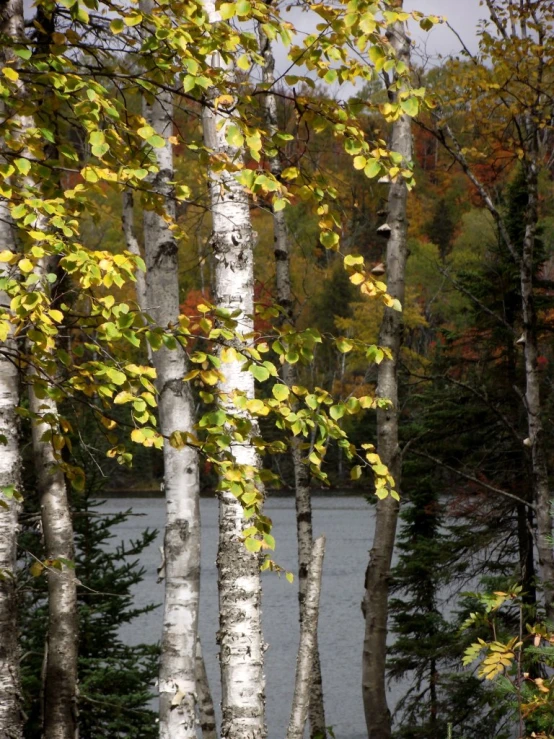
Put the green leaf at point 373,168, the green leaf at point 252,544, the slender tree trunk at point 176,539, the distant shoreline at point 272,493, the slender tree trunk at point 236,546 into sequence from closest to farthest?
the green leaf at point 252,544
the green leaf at point 373,168
the slender tree trunk at point 236,546
the slender tree trunk at point 176,539
the distant shoreline at point 272,493

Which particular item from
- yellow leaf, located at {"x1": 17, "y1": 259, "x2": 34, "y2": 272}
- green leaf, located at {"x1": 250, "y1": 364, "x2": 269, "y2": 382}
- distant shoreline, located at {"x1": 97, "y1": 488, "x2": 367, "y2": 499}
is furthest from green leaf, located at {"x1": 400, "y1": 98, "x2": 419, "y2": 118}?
distant shoreline, located at {"x1": 97, "y1": 488, "x2": 367, "y2": 499}

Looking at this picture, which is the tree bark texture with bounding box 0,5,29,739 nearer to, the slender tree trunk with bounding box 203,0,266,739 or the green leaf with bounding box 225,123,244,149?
the slender tree trunk with bounding box 203,0,266,739

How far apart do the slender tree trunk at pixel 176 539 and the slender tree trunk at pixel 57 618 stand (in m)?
1.40

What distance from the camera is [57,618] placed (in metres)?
6.88

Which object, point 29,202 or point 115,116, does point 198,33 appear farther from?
point 29,202

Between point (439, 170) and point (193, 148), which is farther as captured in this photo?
point (439, 170)

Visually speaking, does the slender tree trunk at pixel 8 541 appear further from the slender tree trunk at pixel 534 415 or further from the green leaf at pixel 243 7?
the slender tree trunk at pixel 534 415

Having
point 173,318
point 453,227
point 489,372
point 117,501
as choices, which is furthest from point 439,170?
point 173,318

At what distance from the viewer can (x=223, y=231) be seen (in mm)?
4969

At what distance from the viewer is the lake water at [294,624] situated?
1628 centimetres

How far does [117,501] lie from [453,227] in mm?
25598

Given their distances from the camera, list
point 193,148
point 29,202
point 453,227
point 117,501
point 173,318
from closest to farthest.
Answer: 1. point 29,202
2. point 193,148
3. point 173,318
4. point 117,501
5. point 453,227

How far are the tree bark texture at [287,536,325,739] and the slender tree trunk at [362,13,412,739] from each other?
170 inches

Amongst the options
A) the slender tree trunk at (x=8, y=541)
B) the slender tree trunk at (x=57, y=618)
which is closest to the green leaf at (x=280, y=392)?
the slender tree trunk at (x=8, y=541)
